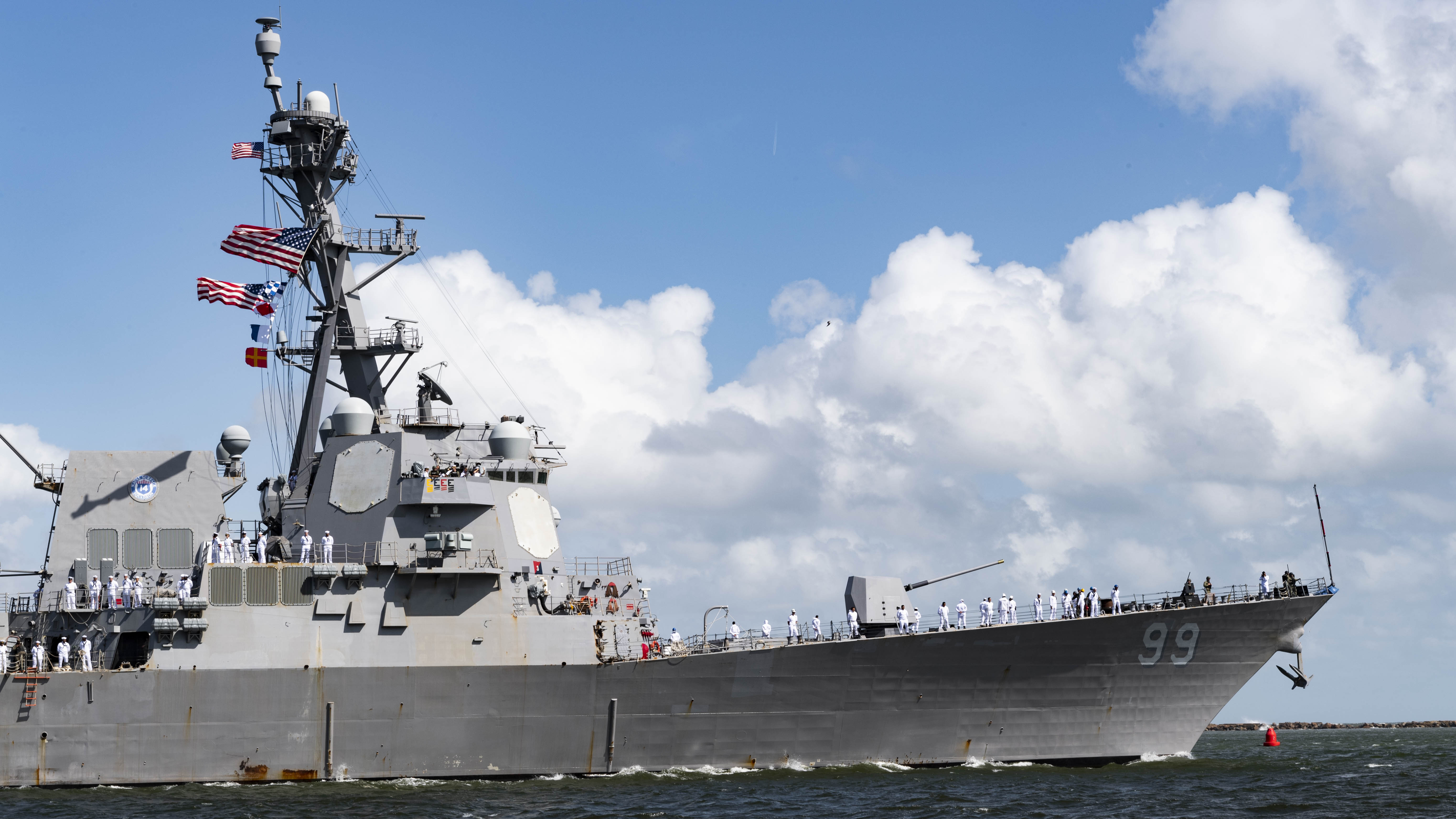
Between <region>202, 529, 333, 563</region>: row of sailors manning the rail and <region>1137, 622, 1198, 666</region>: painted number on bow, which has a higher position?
<region>202, 529, 333, 563</region>: row of sailors manning the rail

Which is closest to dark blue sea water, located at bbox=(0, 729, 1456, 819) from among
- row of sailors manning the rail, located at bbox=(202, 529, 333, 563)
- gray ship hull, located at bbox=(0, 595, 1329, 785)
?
gray ship hull, located at bbox=(0, 595, 1329, 785)

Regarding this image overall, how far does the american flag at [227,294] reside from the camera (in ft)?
87.3

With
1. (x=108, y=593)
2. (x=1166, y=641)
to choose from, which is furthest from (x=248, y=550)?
(x=1166, y=641)

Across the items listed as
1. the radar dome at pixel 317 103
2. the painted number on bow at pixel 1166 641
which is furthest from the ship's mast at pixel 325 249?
the painted number on bow at pixel 1166 641

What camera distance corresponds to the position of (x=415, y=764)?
23.4 metres

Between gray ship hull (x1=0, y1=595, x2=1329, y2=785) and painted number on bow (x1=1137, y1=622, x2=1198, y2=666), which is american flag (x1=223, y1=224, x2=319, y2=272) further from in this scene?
painted number on bow (x1=1137, y1=622, x2=1198, y2=666)

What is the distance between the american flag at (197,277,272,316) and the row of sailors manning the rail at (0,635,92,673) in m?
7.09

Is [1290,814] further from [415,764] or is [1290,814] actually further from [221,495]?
[221,495]

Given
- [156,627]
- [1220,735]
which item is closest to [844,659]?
[156,627]

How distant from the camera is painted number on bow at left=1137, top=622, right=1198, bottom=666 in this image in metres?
24.4

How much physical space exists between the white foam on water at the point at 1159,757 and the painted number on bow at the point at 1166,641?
1.99 metres

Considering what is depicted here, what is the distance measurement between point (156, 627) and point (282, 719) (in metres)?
2.77

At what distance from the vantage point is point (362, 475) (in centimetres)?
2531

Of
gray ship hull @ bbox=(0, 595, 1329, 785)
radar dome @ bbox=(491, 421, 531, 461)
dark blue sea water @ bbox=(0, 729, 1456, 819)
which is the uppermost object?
radar dome @ bbox=(491, 421, 531, 461)
